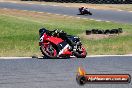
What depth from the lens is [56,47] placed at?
15.4m

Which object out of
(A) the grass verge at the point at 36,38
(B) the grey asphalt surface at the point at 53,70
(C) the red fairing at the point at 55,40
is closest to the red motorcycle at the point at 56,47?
(C) the red fairing at the point at 55,40

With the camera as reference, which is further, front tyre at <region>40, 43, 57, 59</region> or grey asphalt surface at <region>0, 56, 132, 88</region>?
front tyre at <region>40, 43, 57, 59</region>

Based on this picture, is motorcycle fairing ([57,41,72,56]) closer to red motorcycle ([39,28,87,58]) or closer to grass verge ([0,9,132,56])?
red motorcycle ([39,28,87,58])

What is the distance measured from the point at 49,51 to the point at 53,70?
2473 mm

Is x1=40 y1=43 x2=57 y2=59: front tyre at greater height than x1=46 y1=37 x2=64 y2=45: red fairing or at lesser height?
lesser

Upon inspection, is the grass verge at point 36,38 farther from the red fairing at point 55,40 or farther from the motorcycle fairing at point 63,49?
the motorcycle fairing at point 63,49

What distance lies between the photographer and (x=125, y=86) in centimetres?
1077

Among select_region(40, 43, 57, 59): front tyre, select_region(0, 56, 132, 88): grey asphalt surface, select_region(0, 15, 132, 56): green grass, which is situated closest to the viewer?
select_region(0, 56, 132, 88): grey asphalt surface

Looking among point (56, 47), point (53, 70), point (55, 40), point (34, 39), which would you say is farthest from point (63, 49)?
point (34, 39)

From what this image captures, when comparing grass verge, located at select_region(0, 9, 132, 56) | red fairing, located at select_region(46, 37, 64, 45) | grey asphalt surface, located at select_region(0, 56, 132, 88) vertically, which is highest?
red fairing, located at select_region(46, 37, 64, 45)

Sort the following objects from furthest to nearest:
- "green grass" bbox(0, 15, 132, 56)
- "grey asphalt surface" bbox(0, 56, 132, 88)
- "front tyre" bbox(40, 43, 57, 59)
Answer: "green grass" bbox(0, 15, 132, 56), "front tyre" bbox(40, 43, 57, 59), "grey asphalt surface" bbox(0, 56, 132, 88)

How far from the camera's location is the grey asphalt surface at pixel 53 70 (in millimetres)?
10969

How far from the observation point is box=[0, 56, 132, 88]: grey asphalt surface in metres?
11.0

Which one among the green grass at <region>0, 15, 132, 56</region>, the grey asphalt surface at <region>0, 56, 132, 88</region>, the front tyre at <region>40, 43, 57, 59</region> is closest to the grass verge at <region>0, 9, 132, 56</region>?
the green grass at <region>0, 15, 132, 56</region>
